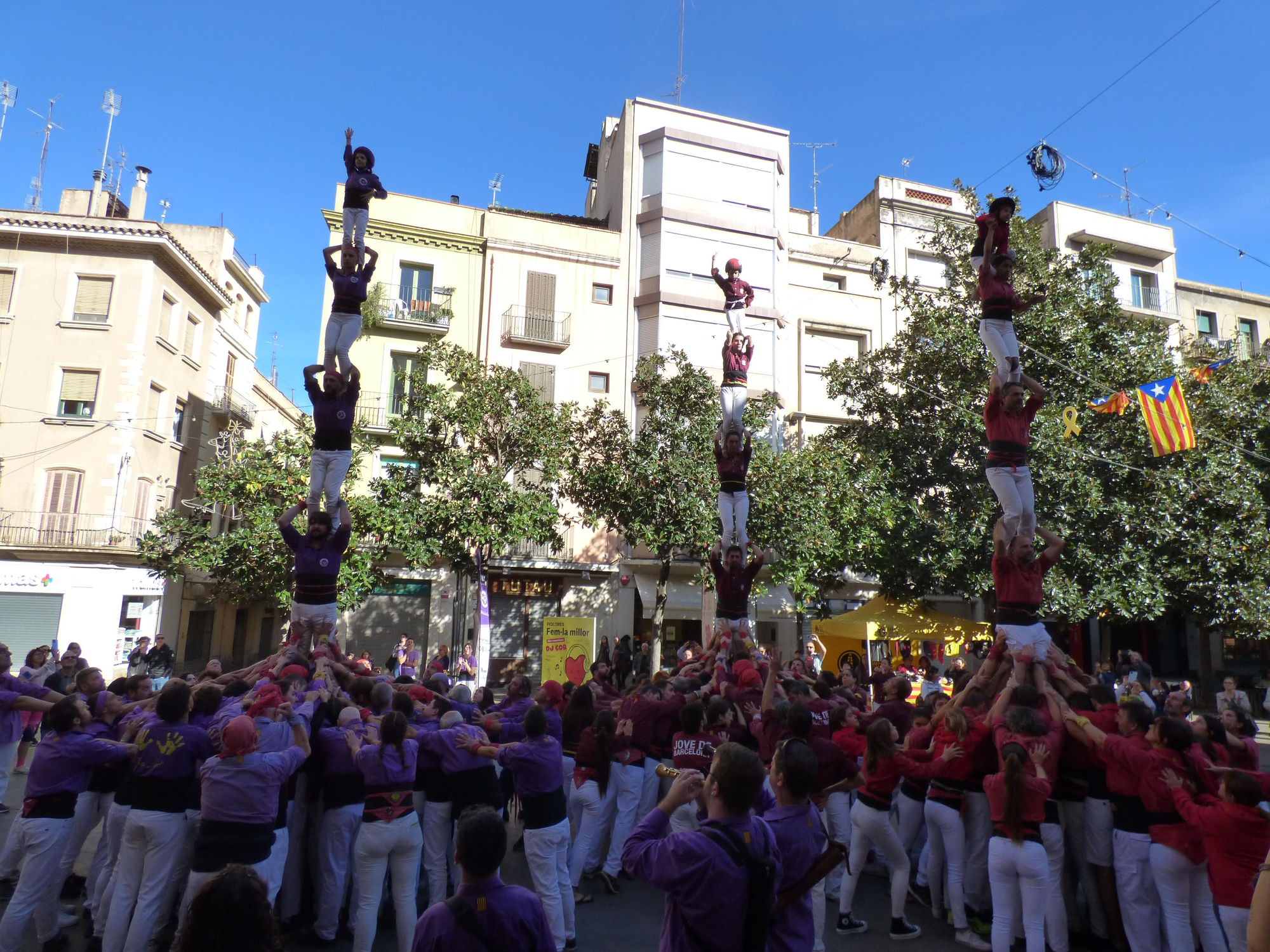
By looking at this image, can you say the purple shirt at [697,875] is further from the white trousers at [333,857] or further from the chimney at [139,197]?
the chimney at [139,197]

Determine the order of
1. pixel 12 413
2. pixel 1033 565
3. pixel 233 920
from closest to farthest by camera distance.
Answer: pixel 233 920 → pixel 1033 565 → pixel 12 413

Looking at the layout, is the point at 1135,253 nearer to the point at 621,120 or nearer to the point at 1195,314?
the point at 1195,314

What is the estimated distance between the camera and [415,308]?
26359 millimetres

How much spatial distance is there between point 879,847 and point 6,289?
92.8 feet

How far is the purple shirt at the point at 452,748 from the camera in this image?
21.4 ft

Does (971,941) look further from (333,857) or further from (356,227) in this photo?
(356,227)

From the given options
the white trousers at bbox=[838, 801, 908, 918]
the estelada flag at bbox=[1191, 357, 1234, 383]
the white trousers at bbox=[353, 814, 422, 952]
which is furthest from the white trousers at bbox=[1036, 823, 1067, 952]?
the estelada flag at bbox=[1191, 357, 1234, 383]

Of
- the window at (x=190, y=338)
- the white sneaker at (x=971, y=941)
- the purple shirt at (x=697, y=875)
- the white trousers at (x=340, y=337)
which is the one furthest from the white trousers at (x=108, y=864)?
the window at (x=190, y=338)

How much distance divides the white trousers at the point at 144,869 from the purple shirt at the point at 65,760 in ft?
2.45

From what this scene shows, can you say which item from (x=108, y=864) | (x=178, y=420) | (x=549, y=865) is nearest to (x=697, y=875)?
(x=549, y=865)

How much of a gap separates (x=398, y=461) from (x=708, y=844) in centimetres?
2318

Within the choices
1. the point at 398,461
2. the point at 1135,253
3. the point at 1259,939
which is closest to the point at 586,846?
the point at 1259,939

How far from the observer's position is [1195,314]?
1328 inches

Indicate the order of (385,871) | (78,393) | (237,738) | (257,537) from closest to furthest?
(237,738) < (385,871) < (257,537) < (78,393)
